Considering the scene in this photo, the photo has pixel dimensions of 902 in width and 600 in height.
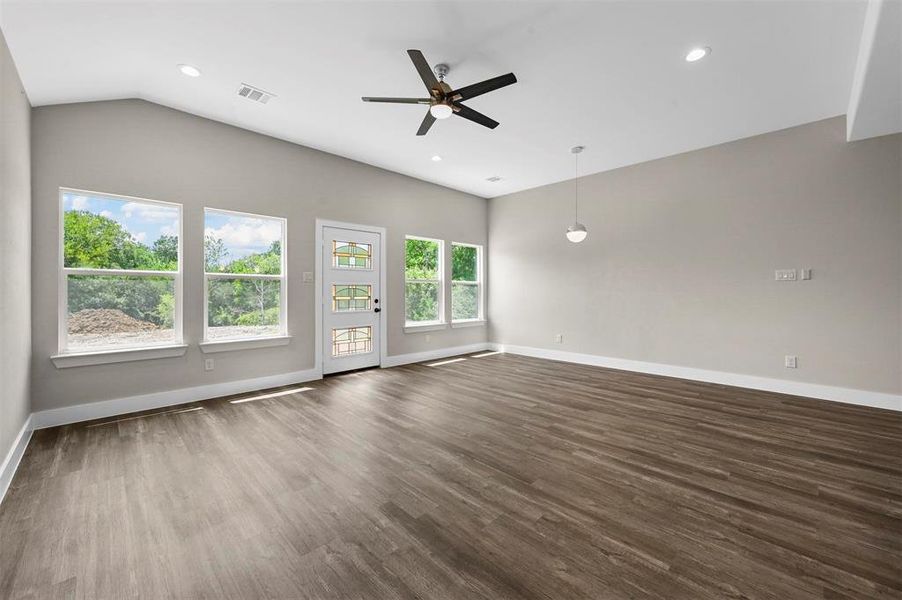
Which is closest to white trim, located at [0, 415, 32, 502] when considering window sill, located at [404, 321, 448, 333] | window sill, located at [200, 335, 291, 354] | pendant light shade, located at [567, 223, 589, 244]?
window sill, located at [200, 335, 291, 354]

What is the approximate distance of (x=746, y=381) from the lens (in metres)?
4.57

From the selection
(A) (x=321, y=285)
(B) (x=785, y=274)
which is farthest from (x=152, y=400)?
(B) (x=785, y=274)

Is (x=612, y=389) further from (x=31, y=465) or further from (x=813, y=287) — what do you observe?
(x=31, y=465)

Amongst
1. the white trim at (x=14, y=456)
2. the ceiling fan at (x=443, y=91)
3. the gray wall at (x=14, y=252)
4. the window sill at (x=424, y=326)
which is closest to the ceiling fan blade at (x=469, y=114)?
the ceiling fan at (x=443, y=91)

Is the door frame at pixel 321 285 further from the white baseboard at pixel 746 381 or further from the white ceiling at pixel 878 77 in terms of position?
the white ceiling at pixel 878 77

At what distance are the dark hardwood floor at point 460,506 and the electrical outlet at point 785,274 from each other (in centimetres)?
156

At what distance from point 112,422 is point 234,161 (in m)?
2.97

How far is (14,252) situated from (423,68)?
3.23m

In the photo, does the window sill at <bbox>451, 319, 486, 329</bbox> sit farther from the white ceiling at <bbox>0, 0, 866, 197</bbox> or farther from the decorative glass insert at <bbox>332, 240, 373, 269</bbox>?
the white ceiling at <bbox>0, 0, 866, 197</bbox>

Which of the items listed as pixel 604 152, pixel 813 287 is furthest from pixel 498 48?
pixel 813 287

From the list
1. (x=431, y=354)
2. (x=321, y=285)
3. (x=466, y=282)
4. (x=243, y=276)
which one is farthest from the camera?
(x=466, y=282)

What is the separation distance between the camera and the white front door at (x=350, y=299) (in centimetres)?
512

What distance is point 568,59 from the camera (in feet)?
9.75

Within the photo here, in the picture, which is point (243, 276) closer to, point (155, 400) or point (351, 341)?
point (155, 400)
